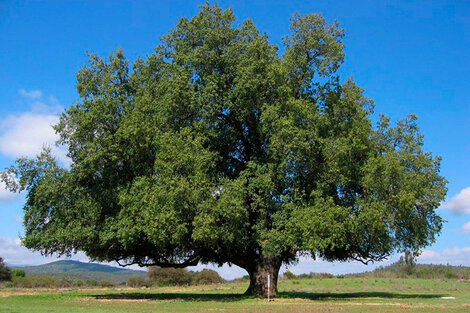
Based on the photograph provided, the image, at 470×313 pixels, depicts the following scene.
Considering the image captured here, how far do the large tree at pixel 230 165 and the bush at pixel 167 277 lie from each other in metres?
37.8

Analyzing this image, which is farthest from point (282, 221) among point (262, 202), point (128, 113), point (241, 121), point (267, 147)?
point (128, 113)

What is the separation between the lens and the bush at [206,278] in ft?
250

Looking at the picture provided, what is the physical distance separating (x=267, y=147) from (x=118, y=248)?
40.0ft

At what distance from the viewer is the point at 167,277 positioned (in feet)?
238

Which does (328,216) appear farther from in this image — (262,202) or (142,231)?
(142,231)

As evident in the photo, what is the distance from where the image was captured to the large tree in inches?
1129

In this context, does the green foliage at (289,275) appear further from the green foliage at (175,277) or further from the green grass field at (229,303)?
the green grass field at (229,303)

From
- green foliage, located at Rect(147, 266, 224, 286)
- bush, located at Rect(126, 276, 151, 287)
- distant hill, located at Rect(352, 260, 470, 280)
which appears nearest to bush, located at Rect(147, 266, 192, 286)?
green foliage, located at Rect(147, 266, 224, 286)

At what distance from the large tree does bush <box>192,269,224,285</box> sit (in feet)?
139

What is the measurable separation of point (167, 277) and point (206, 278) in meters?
7.79

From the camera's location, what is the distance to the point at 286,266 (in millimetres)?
36750

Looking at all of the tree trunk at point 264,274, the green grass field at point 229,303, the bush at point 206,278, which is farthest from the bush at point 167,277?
the tree trunk at point 264,274

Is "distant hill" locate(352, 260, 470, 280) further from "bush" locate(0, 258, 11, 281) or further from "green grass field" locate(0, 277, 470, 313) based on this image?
"bush" locate(0, 258, 11, 281)

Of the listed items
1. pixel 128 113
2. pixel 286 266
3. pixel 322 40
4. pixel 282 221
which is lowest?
pixel 286 266
